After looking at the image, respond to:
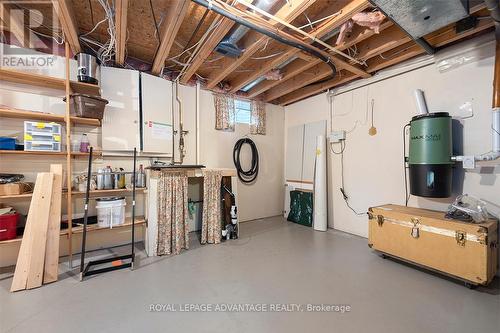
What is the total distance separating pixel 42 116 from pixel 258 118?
142 inches

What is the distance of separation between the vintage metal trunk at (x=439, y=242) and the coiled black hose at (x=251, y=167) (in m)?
2.54

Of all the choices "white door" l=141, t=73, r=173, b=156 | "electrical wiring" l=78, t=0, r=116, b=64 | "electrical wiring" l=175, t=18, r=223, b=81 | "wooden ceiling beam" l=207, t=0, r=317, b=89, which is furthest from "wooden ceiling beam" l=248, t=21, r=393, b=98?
"electrical wiring" l=78, t=0, r=116, b=64

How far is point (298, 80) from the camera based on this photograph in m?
3.96

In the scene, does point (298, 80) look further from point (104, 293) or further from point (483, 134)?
point (104, 293)

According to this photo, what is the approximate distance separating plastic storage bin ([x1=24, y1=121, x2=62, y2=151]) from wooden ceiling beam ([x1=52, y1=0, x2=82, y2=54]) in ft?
3.38

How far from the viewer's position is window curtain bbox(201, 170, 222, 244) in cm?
334

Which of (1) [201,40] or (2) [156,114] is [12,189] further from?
(1) [201,40]

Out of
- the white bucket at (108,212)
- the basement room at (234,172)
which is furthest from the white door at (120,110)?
the white bucket at (108,212)

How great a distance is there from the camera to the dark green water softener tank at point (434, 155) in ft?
7.95

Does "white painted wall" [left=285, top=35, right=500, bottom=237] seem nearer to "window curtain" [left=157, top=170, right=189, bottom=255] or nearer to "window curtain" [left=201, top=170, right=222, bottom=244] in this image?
"window curtain" [left=201, top=170, right=222, bottom=244]

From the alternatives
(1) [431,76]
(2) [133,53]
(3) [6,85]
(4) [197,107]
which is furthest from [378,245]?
(3) [6,85]

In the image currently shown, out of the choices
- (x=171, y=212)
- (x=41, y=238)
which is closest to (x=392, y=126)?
(x=171, y=212)

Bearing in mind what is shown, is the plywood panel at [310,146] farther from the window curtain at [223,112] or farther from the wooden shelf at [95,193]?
the wooden shelf at [95,193]

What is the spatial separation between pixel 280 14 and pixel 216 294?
9.26ft
